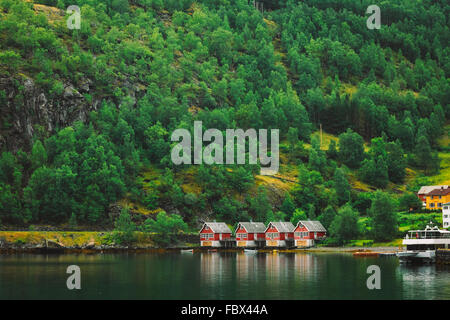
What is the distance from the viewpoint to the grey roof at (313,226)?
155 metres

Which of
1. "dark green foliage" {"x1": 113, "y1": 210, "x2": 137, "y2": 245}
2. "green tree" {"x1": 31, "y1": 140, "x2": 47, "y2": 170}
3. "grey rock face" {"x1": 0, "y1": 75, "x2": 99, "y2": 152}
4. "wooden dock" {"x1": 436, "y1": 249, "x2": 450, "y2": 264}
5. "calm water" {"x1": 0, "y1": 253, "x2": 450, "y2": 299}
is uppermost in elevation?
"grey rock face" {"x1": 0, "y1": 75, "x2": 99, "y2": 152}

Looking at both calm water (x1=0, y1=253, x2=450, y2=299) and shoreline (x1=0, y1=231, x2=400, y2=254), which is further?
shoreline (x1=0, y1=231, x2=400, y2=254)

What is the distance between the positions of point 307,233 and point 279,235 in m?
8.10

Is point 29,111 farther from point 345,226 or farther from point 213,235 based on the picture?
point 345,226

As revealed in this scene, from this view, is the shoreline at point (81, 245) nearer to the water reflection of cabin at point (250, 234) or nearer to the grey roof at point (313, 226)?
the water reflection of cabin at point (250, 234)

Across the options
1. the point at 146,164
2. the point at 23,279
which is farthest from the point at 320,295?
the point at 146,164

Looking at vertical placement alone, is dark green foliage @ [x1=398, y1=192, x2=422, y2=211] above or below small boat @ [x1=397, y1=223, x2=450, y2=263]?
above

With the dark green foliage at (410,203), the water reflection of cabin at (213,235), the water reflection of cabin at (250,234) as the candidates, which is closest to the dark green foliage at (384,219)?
the dark green foliage at (410,203)

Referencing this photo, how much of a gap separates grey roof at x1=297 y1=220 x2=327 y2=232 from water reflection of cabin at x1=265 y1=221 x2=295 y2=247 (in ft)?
20.0

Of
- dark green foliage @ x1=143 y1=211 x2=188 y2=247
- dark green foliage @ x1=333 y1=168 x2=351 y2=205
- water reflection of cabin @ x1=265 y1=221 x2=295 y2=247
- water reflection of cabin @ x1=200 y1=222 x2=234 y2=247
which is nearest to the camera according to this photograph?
dark green foliage @ x1=143 y1=211 x2=188 y2=247

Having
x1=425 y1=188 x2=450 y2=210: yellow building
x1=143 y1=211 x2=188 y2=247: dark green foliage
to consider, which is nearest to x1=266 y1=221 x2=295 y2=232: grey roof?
x1=143 y1=211 x2=188 y2=247: dark green foliage

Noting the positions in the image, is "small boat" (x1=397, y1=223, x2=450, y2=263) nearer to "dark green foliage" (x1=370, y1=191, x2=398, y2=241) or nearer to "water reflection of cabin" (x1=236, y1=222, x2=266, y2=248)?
"dark green foliage" (x1=370, y1=191, x2=398, y2=241)

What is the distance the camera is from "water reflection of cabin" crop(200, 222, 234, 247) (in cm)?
15938

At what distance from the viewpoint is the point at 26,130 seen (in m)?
178
